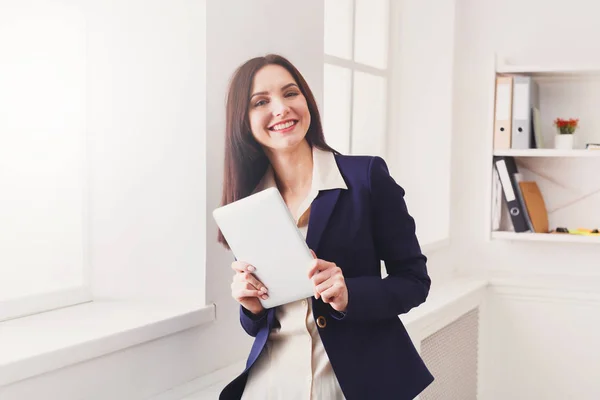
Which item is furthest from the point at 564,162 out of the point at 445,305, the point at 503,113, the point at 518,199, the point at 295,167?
the point at 295,167

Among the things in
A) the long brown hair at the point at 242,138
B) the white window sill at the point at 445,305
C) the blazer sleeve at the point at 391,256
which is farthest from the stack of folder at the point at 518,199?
the long brown hair at the point at 242,138

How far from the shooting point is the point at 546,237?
3.32 metres

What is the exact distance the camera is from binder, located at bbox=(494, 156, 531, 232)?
3.38 metres

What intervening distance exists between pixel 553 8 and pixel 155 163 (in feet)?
7.86

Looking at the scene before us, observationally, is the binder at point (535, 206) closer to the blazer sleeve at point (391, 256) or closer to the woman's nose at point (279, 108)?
the blazer sleeve at point (391, 256)

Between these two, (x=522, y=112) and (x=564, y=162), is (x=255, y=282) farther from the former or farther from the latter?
(x=564, y=162)

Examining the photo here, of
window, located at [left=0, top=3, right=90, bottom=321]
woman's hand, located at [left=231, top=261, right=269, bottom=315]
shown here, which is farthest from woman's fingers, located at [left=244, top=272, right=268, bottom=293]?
window, located at [left=0, top=3, right=90, bottom=321]

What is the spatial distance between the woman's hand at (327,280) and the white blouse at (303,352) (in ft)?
0.43

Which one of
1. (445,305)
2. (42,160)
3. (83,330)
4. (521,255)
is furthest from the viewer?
(521,255)

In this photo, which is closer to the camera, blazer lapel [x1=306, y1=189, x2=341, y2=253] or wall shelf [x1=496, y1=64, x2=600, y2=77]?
blazer lapel [x1=306, y1=189, x2=341, y2=253]

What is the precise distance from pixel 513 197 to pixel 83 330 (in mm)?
2309

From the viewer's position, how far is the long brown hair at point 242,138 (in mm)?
1494

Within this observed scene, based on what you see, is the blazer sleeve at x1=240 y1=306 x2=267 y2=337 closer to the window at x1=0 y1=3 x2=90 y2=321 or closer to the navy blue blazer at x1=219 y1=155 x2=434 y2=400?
the navy blue blazer at x1=219 y1=155 x2=434 y2=400

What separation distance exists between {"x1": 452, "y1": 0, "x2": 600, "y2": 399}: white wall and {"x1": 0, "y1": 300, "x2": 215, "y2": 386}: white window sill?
2036 mm
